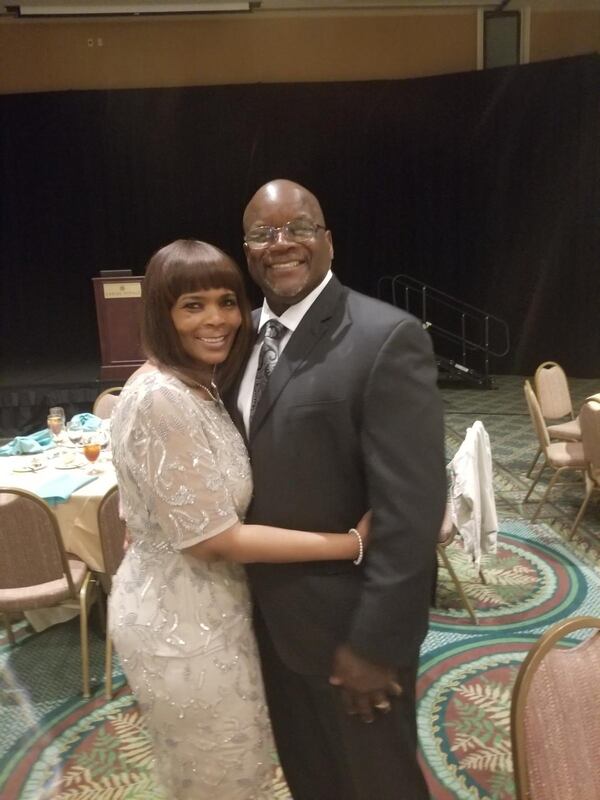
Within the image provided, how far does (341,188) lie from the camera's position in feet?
30.8

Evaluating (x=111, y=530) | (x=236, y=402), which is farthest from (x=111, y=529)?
(x=236, y=402)

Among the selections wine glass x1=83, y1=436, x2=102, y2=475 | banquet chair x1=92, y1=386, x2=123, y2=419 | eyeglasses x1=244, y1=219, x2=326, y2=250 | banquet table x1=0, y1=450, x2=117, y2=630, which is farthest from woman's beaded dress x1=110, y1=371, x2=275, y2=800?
banquet chair x1=92, y1=386, x2=123, y2=419

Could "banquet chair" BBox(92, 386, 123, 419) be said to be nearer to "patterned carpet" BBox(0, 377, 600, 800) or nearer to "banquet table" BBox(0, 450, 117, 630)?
"banquet table" BBox(0, 450, 117, 630)

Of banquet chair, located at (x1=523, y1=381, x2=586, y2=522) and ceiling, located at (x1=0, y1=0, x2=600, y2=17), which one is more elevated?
ceiling, located at (x1=0, y1=0, x2=600, y2=17)

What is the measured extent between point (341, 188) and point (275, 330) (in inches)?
336

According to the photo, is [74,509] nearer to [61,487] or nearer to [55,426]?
[61,487]

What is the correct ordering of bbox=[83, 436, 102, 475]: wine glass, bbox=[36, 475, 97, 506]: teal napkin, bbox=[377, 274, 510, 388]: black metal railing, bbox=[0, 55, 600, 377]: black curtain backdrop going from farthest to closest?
bbox=[377, 274, 510, 388]: black metal railing
bbox=[0, 55, 600, 377]: black curtain backdrop
bbox=[83, 436, 102, 475]: wine glass
bbox=[36, 475, 97, 506]: teal napkin

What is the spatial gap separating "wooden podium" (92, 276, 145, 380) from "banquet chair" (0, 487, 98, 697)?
11.0 feet

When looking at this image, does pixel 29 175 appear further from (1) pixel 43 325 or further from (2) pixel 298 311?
(2) pixel 298 311

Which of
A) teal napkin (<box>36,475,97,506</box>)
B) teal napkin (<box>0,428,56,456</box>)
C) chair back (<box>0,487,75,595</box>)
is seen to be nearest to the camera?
chair back (<box>0,487,75,595</box>)

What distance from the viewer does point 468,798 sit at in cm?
205

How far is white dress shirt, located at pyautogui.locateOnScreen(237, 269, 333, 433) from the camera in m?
1.32

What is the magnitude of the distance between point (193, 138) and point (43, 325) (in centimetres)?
341

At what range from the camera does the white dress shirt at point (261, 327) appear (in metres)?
1.32
